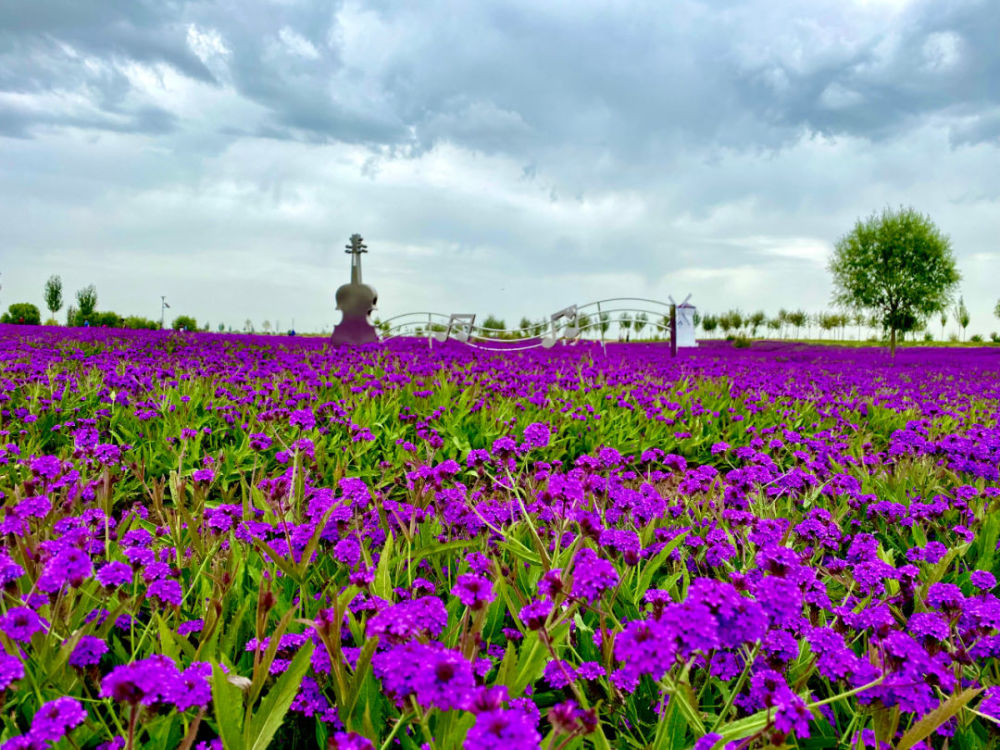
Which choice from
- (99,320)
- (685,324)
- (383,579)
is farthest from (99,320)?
(383,579)

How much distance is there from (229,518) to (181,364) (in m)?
6.11

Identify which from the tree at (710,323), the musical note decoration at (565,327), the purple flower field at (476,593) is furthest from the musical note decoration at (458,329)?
the tree at (710,323)

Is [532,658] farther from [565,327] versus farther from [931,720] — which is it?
[565,327]

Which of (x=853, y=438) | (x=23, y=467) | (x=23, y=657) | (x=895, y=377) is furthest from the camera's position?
(x=895, y=377)

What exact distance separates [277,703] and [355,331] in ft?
50.8

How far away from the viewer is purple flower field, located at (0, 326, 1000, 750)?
4.45 ft

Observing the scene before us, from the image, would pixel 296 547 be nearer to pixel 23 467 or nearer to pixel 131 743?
pixel 131 743

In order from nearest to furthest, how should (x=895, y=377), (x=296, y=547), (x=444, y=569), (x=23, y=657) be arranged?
(x=23, y=657) < (x=296, y=547) < (x=444, y=569) < (x=895, y=377)

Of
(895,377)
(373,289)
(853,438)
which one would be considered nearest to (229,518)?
(853,438)

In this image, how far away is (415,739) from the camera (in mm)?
1617

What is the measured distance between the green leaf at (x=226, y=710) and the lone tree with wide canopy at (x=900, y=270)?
28.5 meters

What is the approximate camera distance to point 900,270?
2545 cm

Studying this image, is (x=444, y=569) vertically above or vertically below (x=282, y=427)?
below

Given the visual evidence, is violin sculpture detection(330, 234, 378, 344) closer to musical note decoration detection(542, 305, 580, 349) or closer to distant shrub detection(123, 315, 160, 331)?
musical note decoration detection(542, 305, 580, 349)
